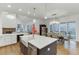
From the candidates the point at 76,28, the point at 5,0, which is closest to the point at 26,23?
the point at 5,0

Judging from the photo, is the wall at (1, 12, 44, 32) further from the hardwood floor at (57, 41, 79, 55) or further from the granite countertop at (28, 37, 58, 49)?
the hardwood floor at (57, 41, 79, 55)

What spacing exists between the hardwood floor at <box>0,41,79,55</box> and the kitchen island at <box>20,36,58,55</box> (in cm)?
11

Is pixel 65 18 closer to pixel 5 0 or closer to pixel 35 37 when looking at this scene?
pixel 35 37

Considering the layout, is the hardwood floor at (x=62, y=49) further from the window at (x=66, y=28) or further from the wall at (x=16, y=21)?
the wall at (x=16, y=21)

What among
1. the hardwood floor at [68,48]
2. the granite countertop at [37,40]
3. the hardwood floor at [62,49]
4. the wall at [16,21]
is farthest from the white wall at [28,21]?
the hardwood floor at [68,48]

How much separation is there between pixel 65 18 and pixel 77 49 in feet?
2.41

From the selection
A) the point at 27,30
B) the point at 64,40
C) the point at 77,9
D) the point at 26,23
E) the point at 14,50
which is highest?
the point at 77,9

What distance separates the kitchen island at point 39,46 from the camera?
2.11m

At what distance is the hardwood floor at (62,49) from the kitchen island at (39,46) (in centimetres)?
11

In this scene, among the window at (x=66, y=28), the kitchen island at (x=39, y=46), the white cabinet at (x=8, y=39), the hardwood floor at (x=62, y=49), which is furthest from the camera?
the white cabinet at (x=8, y=39)

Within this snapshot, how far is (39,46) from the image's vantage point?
2.16m

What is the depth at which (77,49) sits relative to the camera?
2.26 m

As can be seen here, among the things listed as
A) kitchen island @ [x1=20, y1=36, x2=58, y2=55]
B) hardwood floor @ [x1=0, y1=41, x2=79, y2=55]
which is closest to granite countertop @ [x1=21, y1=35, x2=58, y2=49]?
kitchen island @ [x1=20, y1=36, x2=58, y2=55]

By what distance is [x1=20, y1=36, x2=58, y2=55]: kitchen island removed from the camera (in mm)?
2110
